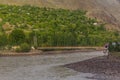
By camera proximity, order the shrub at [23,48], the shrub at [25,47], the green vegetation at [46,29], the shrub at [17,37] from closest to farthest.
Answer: the shrub at [25,47]
the shrub at [23,48]
the shrub at [17,37]
the green vegetation at [46,29]

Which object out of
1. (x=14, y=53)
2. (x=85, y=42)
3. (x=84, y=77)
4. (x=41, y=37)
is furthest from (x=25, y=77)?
(x=85, y=42)

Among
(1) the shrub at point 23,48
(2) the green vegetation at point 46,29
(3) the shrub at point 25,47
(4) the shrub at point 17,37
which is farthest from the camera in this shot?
(2) the green vegetation at point 46,29

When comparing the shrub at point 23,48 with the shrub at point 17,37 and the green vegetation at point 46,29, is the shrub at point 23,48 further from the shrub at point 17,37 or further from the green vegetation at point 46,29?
the shrub at point 17,37

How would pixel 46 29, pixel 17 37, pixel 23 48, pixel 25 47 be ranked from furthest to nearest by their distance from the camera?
pixel 46 29 → pixel 17 37 → pixel 25 47 → pixel 23 48

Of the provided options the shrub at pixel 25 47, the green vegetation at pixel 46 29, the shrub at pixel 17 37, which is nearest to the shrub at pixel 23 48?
the shrub at pixel 25 47

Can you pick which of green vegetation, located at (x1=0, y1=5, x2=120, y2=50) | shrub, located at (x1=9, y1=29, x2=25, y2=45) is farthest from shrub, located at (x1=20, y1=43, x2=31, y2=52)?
shrub, located at (x1=9, y1=29, x2=25, y2=45)

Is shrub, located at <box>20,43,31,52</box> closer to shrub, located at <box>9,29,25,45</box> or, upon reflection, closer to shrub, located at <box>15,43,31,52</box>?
shrub, located at <box>15,43,31,52</box>

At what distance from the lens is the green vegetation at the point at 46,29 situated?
429 feet

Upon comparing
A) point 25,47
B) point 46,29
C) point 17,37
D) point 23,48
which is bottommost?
point 23,48

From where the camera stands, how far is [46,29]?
151 meters

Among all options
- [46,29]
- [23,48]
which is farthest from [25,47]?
[46,29]

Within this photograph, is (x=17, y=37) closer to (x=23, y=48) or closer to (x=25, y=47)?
(x=25, y=47)

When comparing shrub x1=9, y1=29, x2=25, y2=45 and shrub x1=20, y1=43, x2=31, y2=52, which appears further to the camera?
shrub x1=9, y1=29, x2=25, y2=45

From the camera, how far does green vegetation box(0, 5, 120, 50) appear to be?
130650 mm
